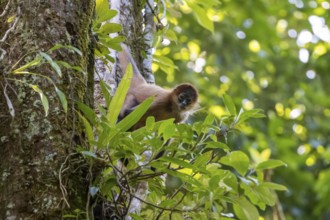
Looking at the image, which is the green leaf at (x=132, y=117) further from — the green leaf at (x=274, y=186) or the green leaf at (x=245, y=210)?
the green leaf at (x=274, y=186)

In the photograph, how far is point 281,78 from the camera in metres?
10.9

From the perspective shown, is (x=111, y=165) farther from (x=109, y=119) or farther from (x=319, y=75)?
(x=319, y=75)

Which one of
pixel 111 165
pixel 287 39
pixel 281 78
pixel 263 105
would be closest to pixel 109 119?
pixel 111 165

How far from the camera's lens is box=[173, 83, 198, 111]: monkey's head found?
612cm

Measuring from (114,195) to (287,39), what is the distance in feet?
32.8

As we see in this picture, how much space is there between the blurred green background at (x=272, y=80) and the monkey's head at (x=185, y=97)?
2.30m

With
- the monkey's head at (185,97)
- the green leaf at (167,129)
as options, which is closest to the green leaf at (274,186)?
→ the green leaf at (167,129)

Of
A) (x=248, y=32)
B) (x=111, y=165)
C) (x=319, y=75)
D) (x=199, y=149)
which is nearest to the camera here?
(x=111, y=165)

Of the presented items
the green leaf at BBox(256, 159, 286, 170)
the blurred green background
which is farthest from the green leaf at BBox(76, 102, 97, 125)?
the blurred green background

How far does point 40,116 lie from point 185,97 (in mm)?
3778

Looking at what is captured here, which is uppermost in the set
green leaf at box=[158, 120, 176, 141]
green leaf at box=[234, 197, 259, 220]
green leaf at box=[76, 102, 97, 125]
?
green leaf at box=[76, 102, 97, 125]

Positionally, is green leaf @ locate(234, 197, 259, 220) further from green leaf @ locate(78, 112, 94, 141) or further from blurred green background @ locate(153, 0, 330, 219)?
blurred green background @ locate(153, 0, 330, 219)

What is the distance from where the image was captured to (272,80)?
436 inches

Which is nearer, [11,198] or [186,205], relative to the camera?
[11,198]
